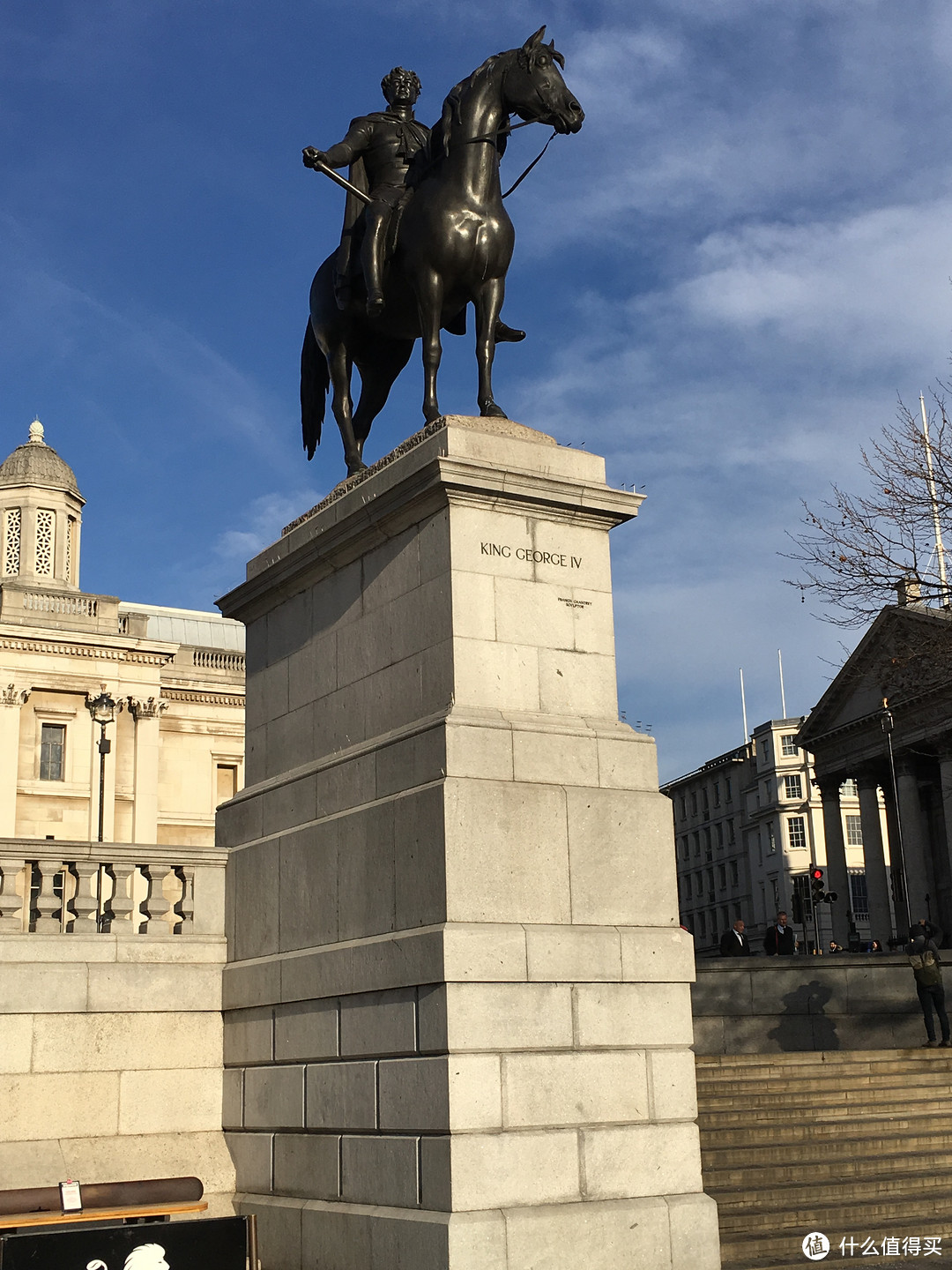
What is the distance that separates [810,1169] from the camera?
539 inches

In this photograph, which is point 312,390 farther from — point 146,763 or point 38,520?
point 38,520

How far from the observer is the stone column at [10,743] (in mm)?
59281

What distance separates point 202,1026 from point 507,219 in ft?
25.8

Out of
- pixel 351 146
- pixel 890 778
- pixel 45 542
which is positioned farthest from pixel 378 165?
pixel 890 778

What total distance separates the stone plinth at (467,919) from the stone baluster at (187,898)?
762mm

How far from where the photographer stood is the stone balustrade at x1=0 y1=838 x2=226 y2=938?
13062 millimetres

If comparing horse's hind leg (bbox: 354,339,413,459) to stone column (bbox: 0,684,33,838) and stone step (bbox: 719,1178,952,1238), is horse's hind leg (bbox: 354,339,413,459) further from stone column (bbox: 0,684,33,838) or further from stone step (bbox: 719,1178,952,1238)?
stone column (bbox: 0,684,33,838)

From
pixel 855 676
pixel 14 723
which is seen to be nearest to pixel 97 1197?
pixel 14 723

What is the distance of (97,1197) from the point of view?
34.1 ft

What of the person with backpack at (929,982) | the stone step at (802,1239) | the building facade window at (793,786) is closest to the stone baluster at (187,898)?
the stone step at (802,1239)

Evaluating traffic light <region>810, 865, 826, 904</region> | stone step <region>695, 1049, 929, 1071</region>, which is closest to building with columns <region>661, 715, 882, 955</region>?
traffic light <region>810, 865, 826, 904</region>

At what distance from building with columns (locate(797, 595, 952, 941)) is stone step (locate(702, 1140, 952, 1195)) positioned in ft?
173

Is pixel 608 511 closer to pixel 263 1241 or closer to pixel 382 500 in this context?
pixel 382 500

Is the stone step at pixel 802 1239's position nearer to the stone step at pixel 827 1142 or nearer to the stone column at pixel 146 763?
the stone step at pixel 827 1142
